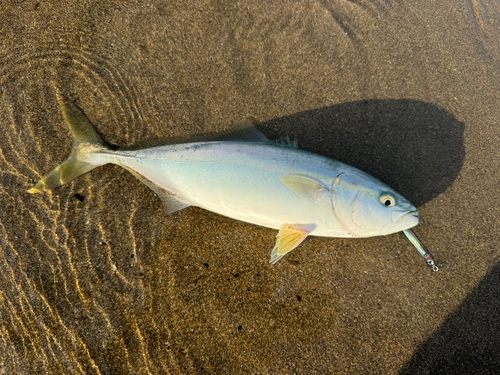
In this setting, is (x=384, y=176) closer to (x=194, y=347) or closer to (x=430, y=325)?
(x=430, y=325)

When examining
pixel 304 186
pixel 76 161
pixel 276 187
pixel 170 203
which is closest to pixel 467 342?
pixel 304 186

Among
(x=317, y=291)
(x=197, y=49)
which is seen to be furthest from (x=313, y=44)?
(x=317, y=291)

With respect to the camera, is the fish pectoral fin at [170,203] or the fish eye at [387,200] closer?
the fish eye at [387,200]

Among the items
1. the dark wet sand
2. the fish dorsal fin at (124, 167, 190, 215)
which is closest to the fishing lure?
the dark wet sand

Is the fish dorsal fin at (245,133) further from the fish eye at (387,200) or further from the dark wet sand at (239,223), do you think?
the fish eye at (387,200)

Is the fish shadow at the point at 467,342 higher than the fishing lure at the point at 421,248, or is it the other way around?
the fishing lure at the point at 421,248

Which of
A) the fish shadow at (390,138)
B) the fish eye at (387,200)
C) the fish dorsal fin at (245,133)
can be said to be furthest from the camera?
the fish shadow at (390,138)

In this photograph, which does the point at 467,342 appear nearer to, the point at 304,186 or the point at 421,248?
the point at 421,248

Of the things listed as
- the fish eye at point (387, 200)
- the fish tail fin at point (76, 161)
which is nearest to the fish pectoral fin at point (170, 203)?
the fish tail fin at point (76, 161)

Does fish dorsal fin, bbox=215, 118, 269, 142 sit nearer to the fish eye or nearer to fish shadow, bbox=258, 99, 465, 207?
fish shadow, bbox=258, 99, 465, 207
